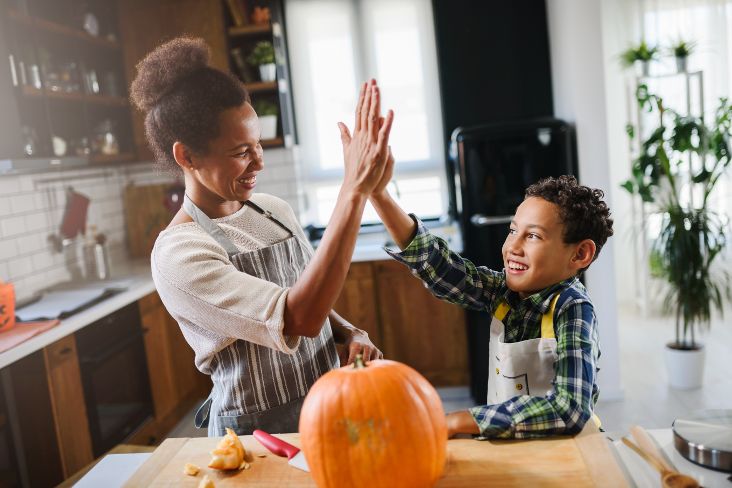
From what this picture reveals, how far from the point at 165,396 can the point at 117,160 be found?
132cm

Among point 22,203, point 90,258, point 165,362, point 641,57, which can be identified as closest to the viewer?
point 22,203

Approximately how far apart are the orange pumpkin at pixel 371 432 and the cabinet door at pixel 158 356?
2.62m

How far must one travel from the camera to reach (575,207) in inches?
49.5

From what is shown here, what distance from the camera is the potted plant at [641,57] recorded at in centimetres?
455

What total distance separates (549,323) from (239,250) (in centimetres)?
56

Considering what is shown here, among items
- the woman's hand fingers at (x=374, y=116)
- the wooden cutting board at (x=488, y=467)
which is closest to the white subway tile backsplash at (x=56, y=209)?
the wooden cutting board at (x=488, y=467)

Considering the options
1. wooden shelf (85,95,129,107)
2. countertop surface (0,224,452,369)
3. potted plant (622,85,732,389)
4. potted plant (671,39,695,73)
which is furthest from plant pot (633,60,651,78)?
wooden shelf (85,95,129,107)

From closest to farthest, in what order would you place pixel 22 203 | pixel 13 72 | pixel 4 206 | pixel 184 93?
pixel 184 93, pixel 13 72, pixel 4 206, pixel 22 203

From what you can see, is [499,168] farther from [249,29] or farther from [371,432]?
[371,432]

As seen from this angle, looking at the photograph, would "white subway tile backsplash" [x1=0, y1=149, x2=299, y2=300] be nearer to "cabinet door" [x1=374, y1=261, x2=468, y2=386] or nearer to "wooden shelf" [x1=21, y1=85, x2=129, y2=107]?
"wooden shelf" [x1=21, y1=85, x2=129, y2=107]

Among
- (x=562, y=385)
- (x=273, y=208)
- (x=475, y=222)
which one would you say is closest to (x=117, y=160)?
(x=475, y=222)

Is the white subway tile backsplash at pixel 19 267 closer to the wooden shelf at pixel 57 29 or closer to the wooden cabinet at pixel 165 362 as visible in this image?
the wooden cabinet at pixel 165 362

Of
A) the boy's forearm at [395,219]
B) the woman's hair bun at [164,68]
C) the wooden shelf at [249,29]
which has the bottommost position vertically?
the boy's forearm at [395,219]

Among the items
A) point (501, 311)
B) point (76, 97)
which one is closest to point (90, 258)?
point (76, 97)
